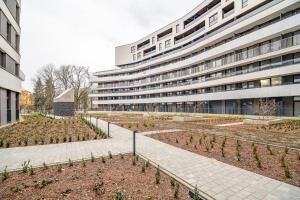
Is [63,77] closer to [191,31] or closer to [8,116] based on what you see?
[191,31]

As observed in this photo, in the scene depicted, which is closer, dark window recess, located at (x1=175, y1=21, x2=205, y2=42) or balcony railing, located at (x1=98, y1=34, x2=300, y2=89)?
balcony railing, located at (x1=98, y1=34, x2=300, y2=89)

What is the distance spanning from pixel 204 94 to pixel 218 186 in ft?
119

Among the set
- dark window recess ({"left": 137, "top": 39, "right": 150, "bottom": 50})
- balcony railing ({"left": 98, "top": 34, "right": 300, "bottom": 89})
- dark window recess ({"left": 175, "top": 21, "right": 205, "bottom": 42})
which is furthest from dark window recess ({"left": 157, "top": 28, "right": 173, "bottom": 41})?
balcony railing ({"left": 98, "top": 34, "right": 300, "bottom": 89})

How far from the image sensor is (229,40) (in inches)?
1384

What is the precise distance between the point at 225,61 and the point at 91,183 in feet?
115

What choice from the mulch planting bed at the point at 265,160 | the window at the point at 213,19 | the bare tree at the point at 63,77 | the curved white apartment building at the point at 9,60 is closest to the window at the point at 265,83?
the window at the point at 213,19

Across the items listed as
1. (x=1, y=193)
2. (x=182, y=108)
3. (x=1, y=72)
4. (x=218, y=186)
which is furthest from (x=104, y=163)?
(x=182, y=108)

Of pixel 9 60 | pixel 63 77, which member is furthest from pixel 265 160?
pixel 63 77

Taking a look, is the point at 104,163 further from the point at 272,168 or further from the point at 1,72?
the point at 1,72

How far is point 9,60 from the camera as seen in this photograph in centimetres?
2192

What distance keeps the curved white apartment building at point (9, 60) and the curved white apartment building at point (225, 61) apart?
3210cm

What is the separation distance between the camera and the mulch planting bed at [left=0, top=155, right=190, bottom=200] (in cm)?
453

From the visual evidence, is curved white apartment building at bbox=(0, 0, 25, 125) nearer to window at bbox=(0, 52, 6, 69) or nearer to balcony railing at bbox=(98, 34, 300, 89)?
window at bbox=(0, 52, 6, 69)

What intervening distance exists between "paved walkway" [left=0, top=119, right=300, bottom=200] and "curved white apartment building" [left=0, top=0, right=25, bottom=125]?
14.0m
